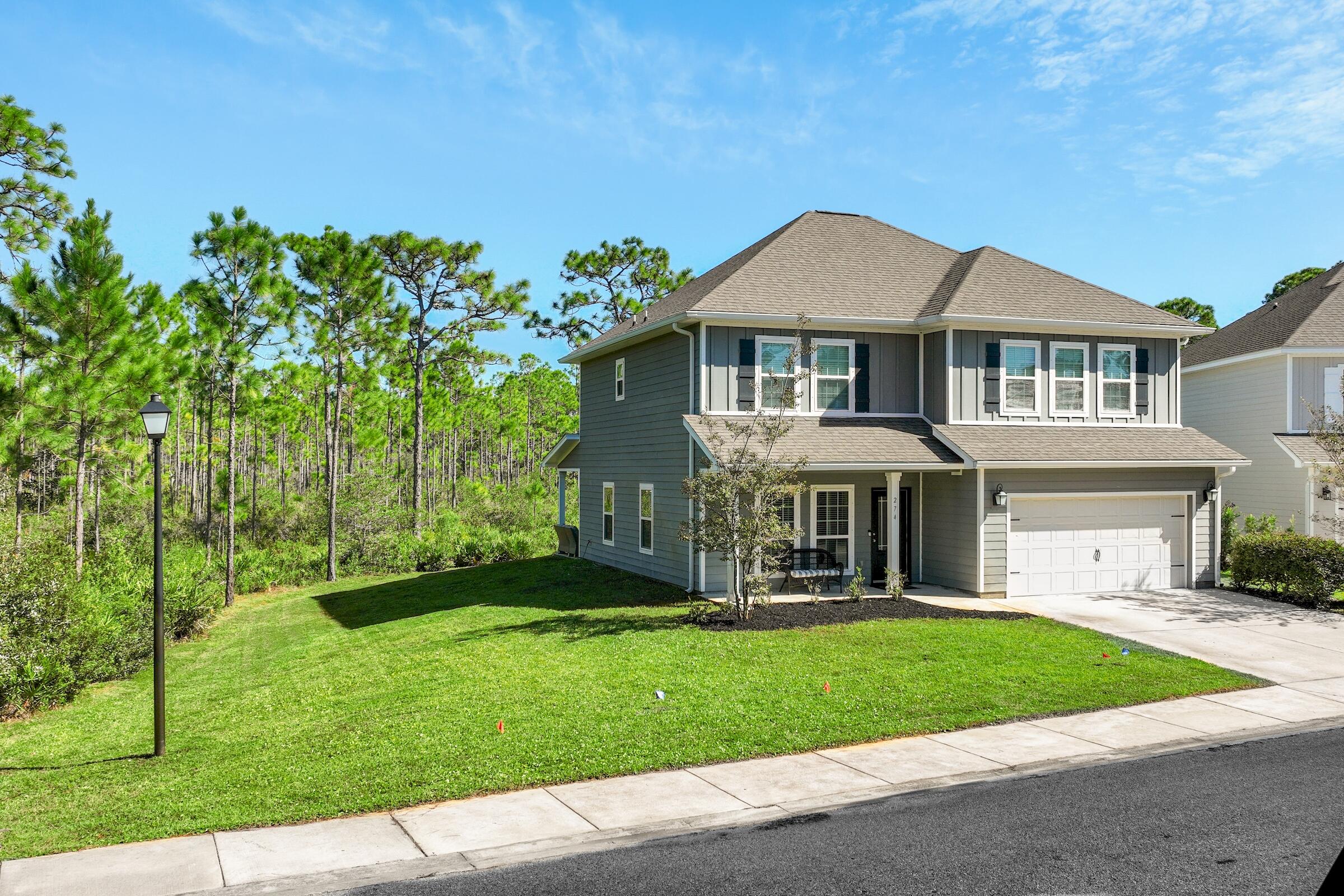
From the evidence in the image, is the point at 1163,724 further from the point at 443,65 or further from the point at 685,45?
the point at 443,65

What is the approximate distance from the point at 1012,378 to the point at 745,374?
5.67m

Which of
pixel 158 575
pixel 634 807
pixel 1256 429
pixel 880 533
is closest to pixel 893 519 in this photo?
pixel 880 533

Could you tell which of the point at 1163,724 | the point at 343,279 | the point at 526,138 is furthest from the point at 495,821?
the point at 343,279

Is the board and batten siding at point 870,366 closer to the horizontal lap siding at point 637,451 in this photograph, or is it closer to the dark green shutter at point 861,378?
the dark green shutter at point 861,378

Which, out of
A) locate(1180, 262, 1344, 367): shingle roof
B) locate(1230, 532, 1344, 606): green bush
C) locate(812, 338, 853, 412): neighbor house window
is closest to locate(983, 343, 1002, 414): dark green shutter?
locate(812, 338, 853, 412): neighbor house window

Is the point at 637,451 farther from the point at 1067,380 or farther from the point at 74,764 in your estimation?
the point at 74,764

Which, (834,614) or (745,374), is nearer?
(834,614)

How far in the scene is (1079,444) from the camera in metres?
18.0

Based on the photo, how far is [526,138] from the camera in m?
20.4

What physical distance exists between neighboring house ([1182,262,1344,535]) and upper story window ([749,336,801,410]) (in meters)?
12.5

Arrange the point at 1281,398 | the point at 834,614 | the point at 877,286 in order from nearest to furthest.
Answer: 1. the point at 834,614
2. the point at 877,286
3. the point at 1281,398

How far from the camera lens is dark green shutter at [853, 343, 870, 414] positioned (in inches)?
727

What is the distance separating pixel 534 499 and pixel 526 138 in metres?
18.4

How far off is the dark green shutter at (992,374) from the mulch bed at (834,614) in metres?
4.78
